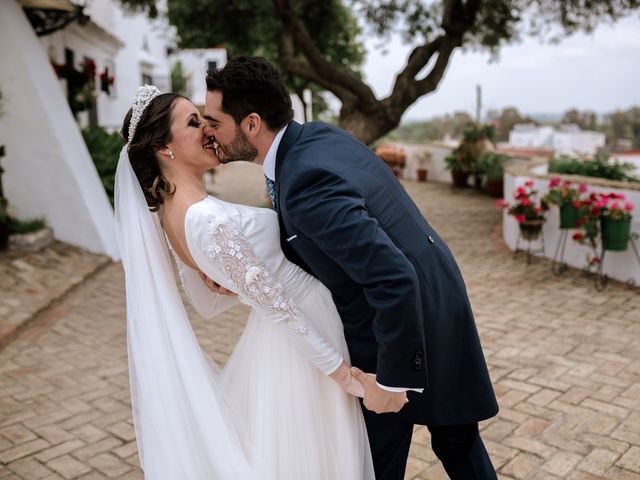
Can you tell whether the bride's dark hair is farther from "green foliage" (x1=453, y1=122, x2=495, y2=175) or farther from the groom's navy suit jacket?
"green foliage" (x1=453, y1=122, x2=495, y2=175)

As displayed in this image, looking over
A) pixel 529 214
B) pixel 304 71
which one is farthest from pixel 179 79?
pixel 529 214

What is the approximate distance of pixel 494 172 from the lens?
1608 cm

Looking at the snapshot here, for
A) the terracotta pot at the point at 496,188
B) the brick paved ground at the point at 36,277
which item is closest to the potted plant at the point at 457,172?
the terracotta pot at the point at 496,188

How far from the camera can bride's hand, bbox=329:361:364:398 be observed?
2.31 metres

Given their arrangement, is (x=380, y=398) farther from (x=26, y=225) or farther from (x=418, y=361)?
(x=26, y=225)

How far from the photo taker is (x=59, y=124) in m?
8.91

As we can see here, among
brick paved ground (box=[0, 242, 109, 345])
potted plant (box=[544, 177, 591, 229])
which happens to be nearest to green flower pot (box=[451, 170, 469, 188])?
potted plant (box=[544, 177, 591, 229])

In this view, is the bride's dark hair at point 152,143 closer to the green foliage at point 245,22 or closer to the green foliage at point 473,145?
the green foliage at point 245,22

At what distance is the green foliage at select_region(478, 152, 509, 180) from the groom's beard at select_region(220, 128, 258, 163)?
14.4 meters

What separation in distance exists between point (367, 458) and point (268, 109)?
1.33 metres

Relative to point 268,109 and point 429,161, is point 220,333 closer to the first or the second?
point 268,109

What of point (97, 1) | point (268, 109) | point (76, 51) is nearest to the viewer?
point (268, 109)

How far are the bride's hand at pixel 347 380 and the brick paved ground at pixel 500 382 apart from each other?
4.69 feet

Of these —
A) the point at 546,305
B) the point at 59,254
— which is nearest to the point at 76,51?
the point at 59,254
